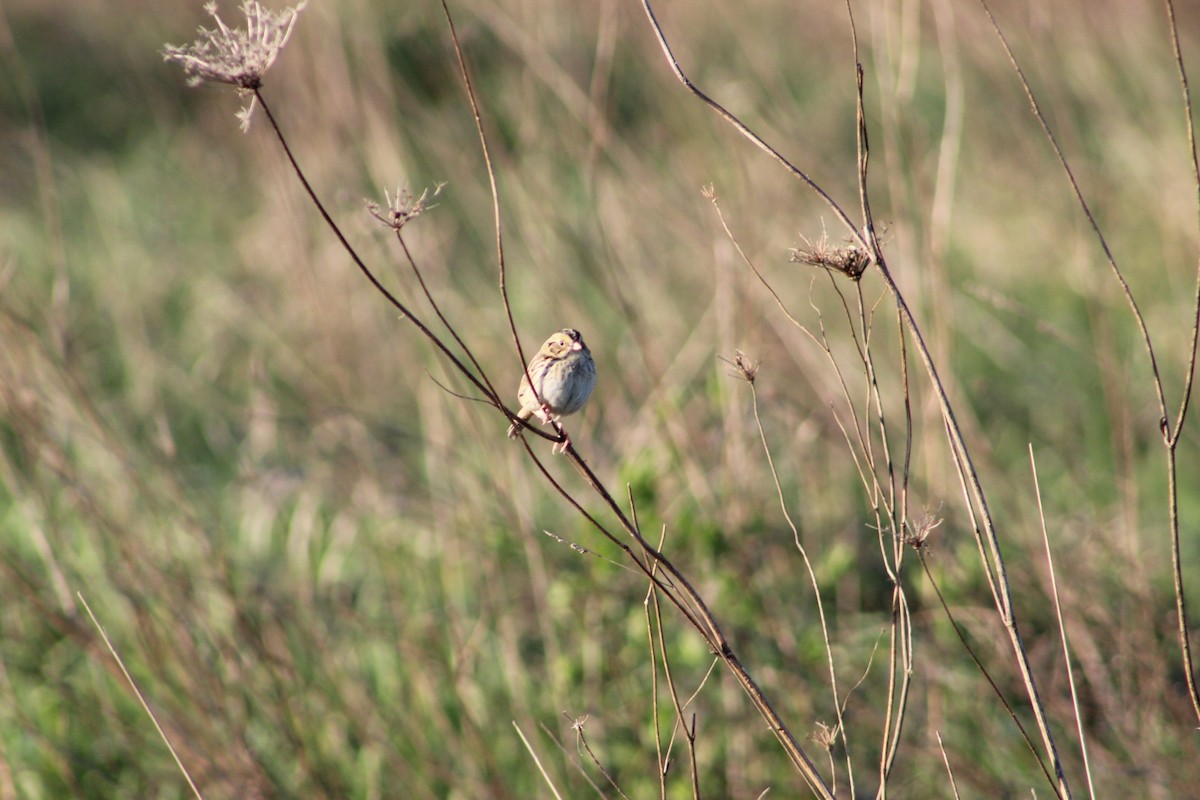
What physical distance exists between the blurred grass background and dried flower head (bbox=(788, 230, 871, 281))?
756 millimetres

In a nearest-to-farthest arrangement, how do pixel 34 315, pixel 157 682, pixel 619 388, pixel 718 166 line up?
1. pixel 157 682
2. pixel 34 315
3. pixel 619 388
4. pixel 718 166

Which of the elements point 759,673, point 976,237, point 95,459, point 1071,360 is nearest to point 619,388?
point 759,673

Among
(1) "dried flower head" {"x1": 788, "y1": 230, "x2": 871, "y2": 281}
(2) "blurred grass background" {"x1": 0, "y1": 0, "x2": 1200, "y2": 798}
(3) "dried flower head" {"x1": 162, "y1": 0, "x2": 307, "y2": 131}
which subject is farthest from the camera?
(2) "blurred grass background" {"x1": 0, "y1": 0, "x2": 1200, "y2": 798}

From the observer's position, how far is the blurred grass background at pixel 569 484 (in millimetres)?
3166

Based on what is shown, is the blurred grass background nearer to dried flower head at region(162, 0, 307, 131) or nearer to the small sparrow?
the small sparrow

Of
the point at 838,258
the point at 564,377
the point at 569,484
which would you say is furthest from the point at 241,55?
the point at 569,484

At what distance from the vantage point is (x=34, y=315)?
374cm

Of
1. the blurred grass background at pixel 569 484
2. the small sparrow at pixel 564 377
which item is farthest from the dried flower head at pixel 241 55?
the small sparrow at pixel 564 377

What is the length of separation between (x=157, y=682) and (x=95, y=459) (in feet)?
3.67

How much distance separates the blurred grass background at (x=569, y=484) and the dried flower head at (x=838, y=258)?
0.76 meters

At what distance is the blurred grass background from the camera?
3.17m

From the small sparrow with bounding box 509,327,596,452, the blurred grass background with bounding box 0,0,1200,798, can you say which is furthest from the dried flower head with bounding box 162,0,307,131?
the small sparrow with bounding box 509,327,596,452

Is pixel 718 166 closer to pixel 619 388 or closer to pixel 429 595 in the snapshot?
pixel 619 388

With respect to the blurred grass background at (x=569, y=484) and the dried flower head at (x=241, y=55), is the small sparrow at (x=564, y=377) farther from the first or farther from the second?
the dried flower head at (x=241, y=55)
